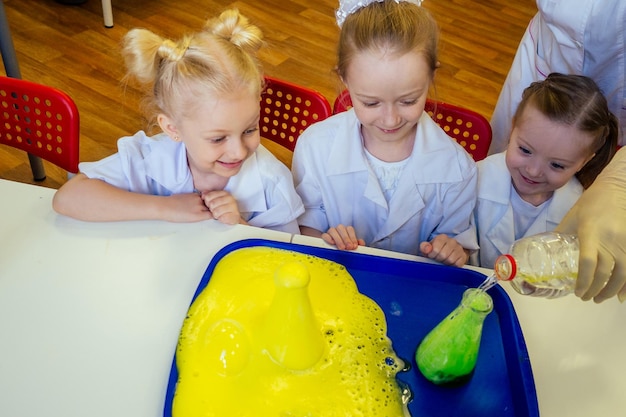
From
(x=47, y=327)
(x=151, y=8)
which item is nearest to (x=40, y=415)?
(x=47, y=327)

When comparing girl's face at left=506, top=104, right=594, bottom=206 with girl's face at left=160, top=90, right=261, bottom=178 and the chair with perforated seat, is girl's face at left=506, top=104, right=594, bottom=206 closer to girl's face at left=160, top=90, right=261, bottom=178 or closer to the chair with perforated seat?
the chair with perforated seat

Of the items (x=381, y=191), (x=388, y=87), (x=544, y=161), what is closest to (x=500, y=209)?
(x=544, y=161)

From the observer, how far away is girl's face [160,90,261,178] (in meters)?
0.90

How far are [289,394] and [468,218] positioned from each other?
62 centimetres

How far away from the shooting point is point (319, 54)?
2.69 meters

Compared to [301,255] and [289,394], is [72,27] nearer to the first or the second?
[301,255]

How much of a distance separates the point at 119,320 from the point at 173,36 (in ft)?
7.14

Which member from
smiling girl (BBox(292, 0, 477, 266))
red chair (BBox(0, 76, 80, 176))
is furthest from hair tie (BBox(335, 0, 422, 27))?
red chair (BBox(0, 76, 80, 176))

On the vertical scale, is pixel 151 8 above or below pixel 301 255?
below

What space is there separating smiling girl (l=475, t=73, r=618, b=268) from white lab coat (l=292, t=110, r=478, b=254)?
0.07 m

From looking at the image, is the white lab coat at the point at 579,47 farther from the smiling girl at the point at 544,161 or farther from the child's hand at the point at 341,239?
the child's hand at the point at 341,239

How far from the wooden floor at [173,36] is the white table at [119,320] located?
1148mm

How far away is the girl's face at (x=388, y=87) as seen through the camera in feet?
3.06

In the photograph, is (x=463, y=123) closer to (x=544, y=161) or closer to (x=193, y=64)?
(x=544, y=161)
